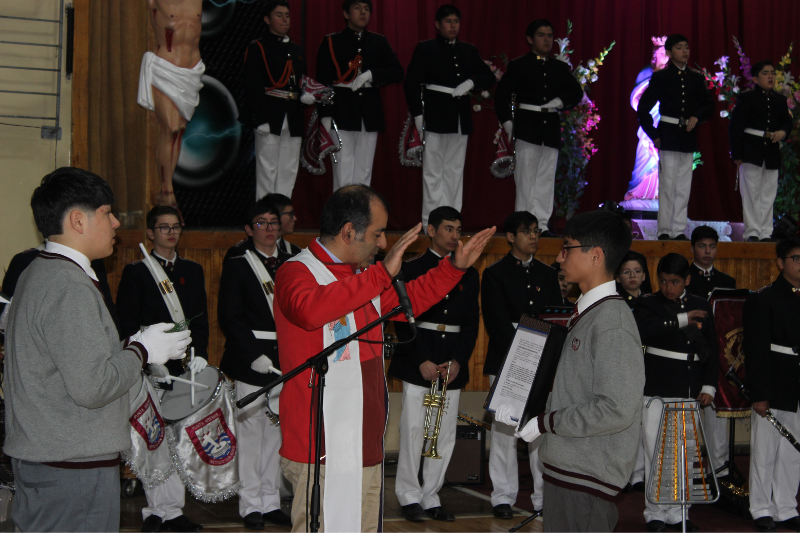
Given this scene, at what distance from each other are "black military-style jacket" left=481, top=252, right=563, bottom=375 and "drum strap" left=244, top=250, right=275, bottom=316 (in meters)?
1.57

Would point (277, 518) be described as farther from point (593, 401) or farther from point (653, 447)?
point (593, 401)

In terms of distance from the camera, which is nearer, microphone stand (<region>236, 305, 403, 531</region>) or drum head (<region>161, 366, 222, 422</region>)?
microphone stand (<region>236, 305, 403, 531</region>)

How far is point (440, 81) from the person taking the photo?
7.14 m

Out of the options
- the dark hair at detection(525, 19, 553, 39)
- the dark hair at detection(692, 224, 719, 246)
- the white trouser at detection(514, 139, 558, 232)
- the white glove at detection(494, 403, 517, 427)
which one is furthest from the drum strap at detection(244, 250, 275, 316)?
the dark hair at detection(525, 19, 553, 39)

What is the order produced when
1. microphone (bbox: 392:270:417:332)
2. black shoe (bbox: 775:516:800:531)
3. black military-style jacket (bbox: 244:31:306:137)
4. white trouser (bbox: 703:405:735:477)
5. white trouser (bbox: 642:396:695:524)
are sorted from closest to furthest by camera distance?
microphone (bbox: 392:270:417:332) → white trouser (bbox: 642:396:695:524) → black shoe (bbox: 775:516:800:531) → white trouser (bbox: 703:405:735:477) → black military-style jacket (bbox: 244:31:306:137)

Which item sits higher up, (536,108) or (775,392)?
(536,108)

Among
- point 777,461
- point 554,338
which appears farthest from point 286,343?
point 777,461

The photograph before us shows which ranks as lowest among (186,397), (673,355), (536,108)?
(186,397)

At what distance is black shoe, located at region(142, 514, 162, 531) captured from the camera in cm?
466

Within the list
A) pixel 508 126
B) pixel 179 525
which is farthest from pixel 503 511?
pixel 508 126

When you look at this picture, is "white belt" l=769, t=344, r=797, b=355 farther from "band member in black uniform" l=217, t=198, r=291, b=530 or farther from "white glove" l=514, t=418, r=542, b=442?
"band member in black uniform" l=217, t=198, r=291, b=530

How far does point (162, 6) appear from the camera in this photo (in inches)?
224

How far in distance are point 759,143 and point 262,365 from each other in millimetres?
5973

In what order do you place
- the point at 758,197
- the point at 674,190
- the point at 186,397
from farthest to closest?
the point at 758,197 < the point at 674,190 < the point at 186,397
